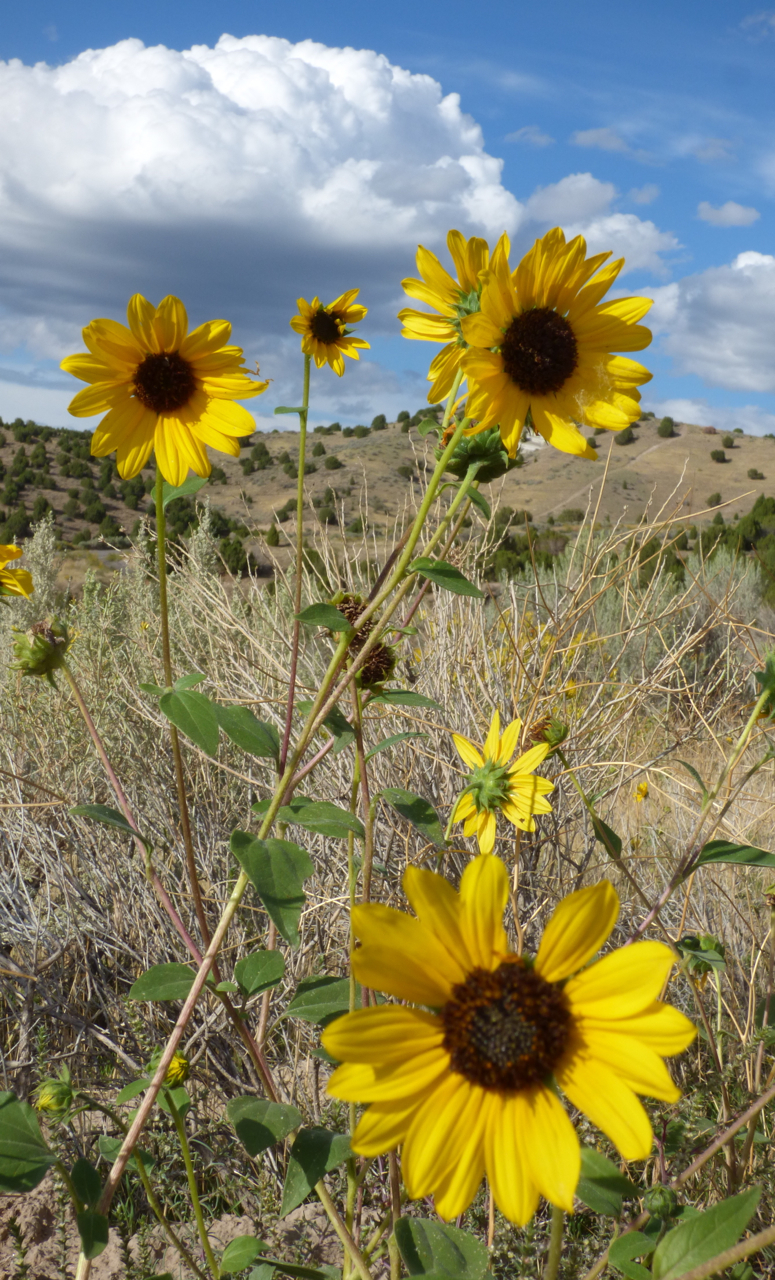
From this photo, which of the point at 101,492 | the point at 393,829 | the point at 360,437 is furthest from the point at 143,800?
the point at 360,437

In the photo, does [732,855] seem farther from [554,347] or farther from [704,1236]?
[554,347]

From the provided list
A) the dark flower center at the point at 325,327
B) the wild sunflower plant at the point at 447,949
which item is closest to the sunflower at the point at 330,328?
the dark flower center at the point at 325,327

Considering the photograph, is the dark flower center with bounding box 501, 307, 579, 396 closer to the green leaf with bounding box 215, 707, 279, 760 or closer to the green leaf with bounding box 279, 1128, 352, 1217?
the green leaf with bounding box 215, 707, 279, 760

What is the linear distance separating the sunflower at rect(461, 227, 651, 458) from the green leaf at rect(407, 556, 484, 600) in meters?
0.15

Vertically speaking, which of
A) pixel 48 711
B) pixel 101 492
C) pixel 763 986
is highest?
pixel 101 492

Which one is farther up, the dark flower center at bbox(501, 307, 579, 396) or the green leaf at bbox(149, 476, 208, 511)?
the dark flower center at bbox(501, 307, 579, 396)

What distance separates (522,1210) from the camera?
1.96 ft

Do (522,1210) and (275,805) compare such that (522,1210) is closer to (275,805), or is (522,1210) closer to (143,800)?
(275,805)

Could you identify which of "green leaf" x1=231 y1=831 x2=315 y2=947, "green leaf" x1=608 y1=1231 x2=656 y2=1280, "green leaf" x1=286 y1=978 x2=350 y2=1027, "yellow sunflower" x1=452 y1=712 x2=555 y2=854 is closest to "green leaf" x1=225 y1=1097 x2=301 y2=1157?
"green leaf" x1=286 y1=978 x2=350 y2=1027

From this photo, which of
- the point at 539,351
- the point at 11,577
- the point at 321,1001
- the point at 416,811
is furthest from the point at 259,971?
the point at 539,351

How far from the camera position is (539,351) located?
2.93 feet

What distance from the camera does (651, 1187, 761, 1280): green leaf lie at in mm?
654

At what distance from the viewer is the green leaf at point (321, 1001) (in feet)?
3.36

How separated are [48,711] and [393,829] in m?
2.14
